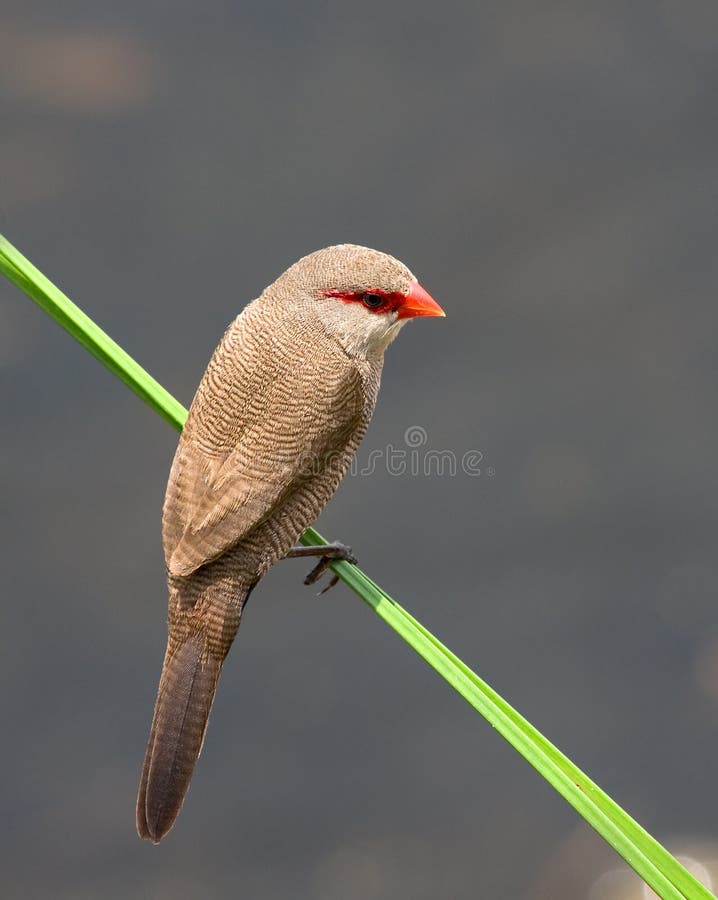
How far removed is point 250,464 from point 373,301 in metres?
0.62

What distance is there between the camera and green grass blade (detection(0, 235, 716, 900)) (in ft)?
6.79

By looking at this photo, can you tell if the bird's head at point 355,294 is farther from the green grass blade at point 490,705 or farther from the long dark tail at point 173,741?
the long dark tail at point 173,741

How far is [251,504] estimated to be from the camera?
3072mm

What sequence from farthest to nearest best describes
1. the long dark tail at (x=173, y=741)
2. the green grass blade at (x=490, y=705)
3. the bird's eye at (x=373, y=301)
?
the bird's eye at (x=373, y=301) → the long dark tail at (x=173, y=741) → the green grass blade at (x=490, y=705)

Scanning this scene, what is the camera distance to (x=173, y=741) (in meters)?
3.03

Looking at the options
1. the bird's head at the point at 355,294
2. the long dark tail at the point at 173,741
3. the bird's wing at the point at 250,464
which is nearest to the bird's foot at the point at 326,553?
the bird's wing at the point at 250,464

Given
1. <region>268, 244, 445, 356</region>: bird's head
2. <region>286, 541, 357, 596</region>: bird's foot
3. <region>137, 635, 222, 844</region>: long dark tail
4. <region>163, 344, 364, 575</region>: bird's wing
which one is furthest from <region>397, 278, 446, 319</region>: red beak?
<region>137, 635, 222, 844</region>: long dark tail

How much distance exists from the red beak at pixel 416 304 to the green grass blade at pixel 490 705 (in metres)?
0.72

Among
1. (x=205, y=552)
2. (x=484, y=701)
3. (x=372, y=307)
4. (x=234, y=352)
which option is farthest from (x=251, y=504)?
(x=484, y=701)

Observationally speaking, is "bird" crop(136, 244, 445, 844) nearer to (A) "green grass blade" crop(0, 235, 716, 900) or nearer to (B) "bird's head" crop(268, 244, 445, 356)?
(B) "bird's head" crop(268, 244, 445, 356)

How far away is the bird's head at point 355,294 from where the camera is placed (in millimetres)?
3328

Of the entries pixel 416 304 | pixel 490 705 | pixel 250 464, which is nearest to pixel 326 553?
pixel 250 464

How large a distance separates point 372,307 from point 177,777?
54.7 inches

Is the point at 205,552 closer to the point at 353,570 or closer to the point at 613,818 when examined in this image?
the point at 353,570
